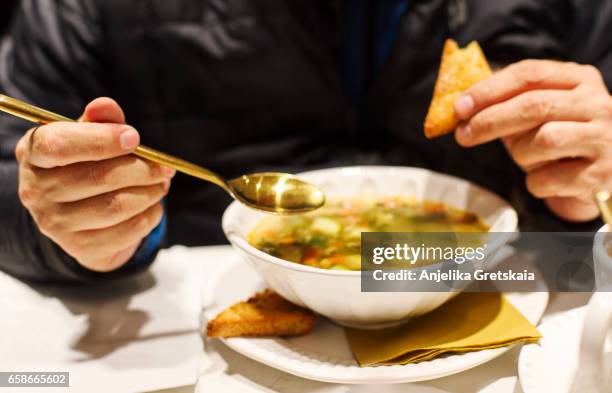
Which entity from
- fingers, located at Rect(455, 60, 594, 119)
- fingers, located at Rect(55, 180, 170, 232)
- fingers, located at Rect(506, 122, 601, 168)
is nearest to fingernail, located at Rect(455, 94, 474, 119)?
fingers, located at Rect(455, 60, 594, 119)

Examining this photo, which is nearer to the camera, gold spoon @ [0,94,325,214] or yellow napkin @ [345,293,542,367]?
yellow napkin @ [345,293,542,367]

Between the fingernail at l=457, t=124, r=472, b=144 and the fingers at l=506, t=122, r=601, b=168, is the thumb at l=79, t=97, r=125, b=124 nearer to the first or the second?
the fingernail at l=457, t=124, r=472, b=144

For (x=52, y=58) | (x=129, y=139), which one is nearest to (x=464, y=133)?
(x=129, y=139)

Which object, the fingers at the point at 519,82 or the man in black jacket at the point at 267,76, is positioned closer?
the fingers at the point at 519,82

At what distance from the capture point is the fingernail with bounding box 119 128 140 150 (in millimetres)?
848

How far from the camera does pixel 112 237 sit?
97 cm

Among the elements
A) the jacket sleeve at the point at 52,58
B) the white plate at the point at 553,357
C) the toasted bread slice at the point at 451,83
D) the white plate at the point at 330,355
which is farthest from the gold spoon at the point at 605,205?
the jacket sleeve at the point at 52,58

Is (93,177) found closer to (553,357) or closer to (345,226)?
(345,226)

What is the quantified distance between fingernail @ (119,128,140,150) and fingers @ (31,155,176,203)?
4 cm

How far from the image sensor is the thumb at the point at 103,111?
873 mm

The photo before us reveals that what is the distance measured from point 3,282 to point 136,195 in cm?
38

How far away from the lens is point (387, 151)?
164cm

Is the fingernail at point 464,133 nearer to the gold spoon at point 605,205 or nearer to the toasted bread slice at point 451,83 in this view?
the toasted bread slice at point 451,83

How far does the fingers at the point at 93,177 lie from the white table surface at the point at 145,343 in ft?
0.78
